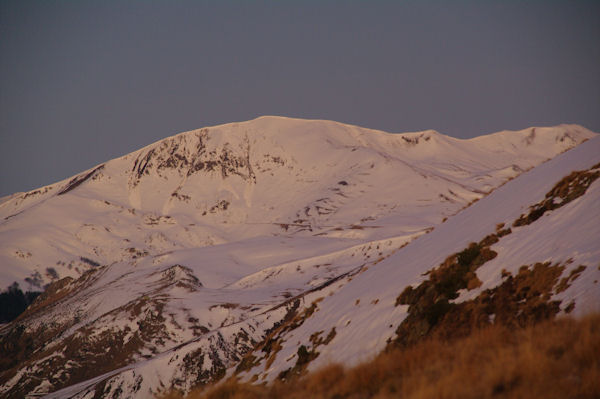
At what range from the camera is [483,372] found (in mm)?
9992

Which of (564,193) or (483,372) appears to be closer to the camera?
(483,372)

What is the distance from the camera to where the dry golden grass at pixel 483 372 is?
916cm

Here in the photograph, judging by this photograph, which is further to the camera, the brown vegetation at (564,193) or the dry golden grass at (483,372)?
the brown vegetation at (564,193)

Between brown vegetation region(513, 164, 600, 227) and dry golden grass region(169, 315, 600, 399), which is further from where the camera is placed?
brown vegetation region(513, 164, 600, 227)

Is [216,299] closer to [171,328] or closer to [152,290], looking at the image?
[171,328]

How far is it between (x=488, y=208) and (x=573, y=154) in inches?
201

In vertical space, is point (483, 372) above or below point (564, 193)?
below

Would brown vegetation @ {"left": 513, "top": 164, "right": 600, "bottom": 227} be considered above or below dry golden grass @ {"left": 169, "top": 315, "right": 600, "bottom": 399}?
above

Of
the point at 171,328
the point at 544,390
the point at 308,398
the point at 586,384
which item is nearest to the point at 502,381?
the point at 544,390

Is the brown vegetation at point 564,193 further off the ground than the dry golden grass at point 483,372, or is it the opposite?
the brown vegetation at point 564,193

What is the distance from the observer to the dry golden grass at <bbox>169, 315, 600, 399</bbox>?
9.16 meters

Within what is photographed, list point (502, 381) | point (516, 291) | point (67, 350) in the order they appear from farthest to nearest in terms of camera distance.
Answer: point (67, 350)
point (516, 291)
point (502, 381)

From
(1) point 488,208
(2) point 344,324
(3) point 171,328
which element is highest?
(1) point 488,208

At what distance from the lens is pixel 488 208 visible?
27.9m
